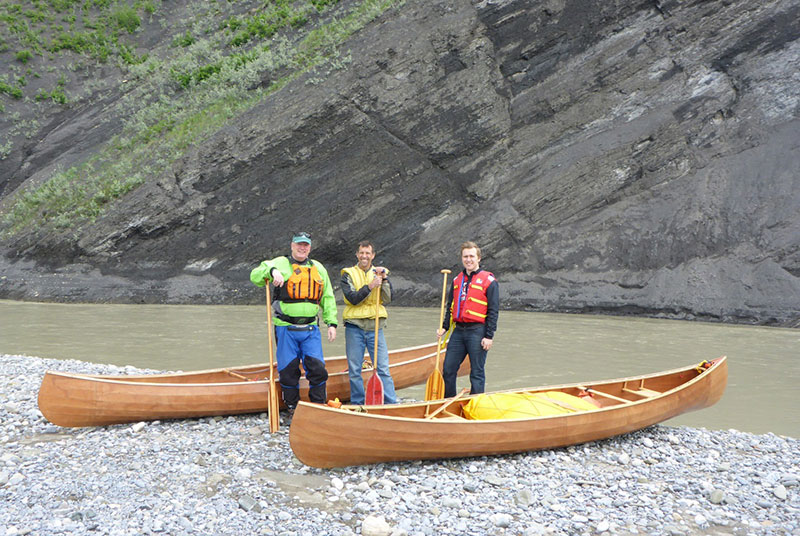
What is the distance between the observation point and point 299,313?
6.42 m

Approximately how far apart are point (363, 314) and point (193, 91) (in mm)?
21247

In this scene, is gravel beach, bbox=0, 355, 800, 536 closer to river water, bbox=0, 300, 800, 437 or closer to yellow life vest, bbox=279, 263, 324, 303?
yellow life vest, bbox=279, 263, 324, 303

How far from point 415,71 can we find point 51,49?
22.0 meters

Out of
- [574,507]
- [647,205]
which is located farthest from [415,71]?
[574,507]

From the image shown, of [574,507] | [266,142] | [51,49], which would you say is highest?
[51,49]

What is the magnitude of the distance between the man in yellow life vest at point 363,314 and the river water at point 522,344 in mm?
2408

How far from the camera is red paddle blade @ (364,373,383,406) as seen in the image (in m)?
6.72

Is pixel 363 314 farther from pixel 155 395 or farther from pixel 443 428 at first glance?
pixel 155 395

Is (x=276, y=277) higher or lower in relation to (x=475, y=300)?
higher

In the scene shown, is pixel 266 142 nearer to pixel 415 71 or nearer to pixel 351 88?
pixel 351 88

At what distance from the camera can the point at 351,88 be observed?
20.5m

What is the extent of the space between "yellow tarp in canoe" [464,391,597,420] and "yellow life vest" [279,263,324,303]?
1921 millimetres

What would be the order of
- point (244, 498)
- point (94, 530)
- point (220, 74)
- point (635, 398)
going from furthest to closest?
point (220, 74) → point (635, 398) → point (244, 498) → point (94, 530)

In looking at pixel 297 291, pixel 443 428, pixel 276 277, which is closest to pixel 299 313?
pixel 297 291
